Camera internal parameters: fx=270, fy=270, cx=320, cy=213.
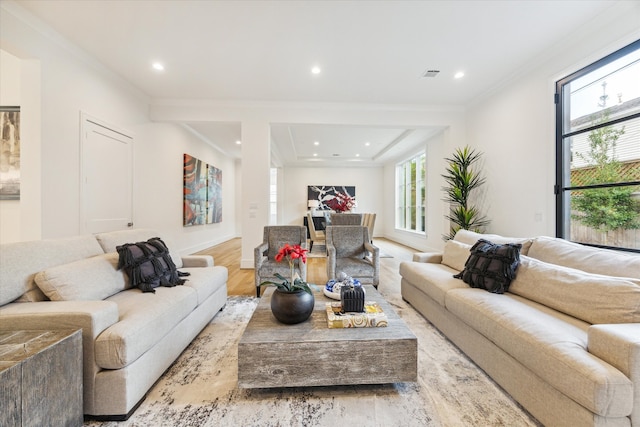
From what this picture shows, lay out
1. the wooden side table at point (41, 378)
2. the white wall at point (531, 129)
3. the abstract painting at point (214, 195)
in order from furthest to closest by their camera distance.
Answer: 1. the abstract painting at point (214, 195)
2. the white wall at point (531, 129)
3. the wooden side table at point (41, 378)

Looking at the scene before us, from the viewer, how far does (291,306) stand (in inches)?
70.5

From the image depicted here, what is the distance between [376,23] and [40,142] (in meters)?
3.72

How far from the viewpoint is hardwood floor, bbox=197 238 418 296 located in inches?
Answer: 156

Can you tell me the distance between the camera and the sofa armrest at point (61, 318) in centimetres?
141

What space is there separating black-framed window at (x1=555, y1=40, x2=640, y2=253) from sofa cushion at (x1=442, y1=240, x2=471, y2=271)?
128 cm

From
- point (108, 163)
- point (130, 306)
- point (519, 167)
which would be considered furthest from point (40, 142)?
point (519, 167)

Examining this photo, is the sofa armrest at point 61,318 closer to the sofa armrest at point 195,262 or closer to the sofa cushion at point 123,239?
the sofa cushion at point 123,239

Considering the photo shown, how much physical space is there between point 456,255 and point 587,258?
111 centimetres

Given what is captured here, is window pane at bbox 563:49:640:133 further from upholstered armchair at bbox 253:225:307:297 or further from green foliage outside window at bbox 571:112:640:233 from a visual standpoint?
upholstered armchair at bbox 253:225:307:297

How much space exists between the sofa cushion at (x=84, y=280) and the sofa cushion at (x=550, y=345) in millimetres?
A: 2700

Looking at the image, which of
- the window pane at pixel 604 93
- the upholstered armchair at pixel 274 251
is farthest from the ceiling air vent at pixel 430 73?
the upholstered armchair at pixel 274 251

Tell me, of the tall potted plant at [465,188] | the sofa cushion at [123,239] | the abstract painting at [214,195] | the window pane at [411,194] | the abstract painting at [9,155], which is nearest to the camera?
the sofa cushion at [123,239]

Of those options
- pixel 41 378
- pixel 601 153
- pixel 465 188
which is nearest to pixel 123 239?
pixel 41 378

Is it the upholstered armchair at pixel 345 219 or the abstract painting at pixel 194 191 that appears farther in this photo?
the upholstered armchair at pixel 345 219
